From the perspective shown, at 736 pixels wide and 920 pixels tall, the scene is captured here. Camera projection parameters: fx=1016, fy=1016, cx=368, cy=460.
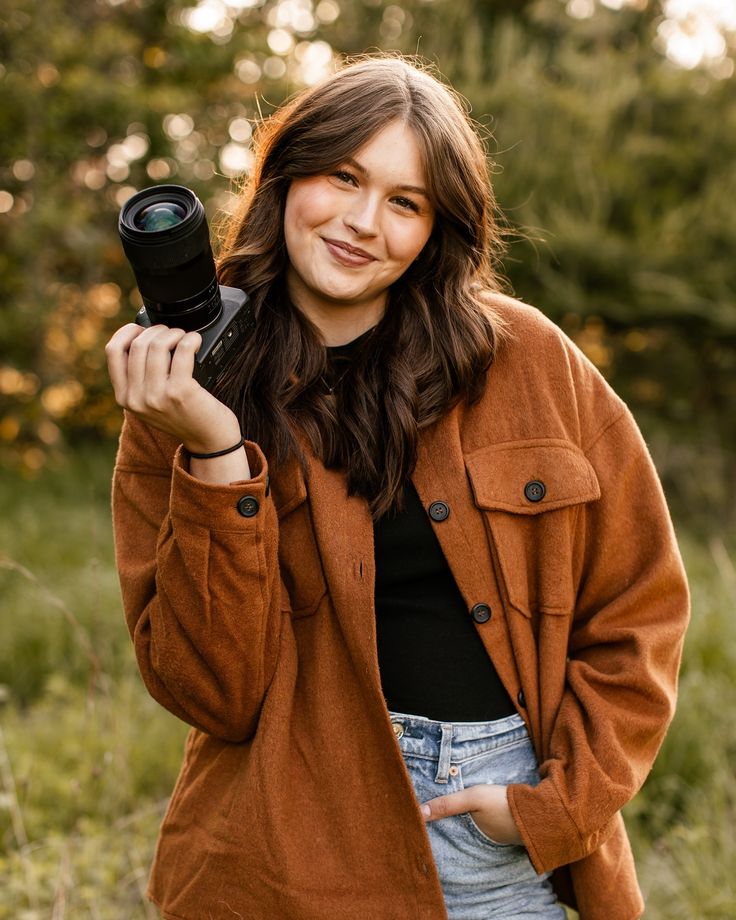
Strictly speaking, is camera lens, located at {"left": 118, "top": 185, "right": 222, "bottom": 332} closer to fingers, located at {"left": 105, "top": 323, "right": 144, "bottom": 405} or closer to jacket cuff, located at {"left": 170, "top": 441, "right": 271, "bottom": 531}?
fingers, located at {"left": 105, "top": 323, "right": 144, "bottom": 405}

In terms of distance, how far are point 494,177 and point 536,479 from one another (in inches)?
282

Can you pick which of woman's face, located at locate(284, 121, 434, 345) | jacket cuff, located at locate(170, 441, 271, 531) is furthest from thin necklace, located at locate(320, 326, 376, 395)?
jacket cuff, located at locate(170, 441, 271, 531)

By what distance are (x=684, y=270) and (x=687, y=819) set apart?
5.73 meters

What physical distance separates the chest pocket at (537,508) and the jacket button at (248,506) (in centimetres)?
41

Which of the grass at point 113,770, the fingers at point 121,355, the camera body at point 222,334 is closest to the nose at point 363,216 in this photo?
the camera body at point 222,334

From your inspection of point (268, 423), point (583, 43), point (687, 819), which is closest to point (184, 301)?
point (268, 423)

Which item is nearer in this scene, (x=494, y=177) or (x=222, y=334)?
(x=222, y=334)

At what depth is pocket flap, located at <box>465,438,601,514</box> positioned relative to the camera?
1.83 meters

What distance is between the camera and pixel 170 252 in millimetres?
1565

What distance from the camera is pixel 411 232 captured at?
187cm

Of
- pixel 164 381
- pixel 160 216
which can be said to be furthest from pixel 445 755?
pixel 160 216

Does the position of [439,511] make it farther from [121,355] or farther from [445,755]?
[121,355]

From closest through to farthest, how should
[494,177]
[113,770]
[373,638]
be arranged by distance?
[373,638]
[113,770]
[494,177]

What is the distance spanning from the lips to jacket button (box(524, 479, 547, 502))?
507mm
